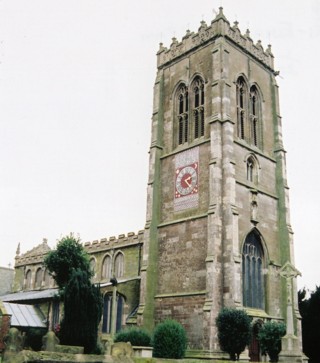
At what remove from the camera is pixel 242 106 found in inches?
1444

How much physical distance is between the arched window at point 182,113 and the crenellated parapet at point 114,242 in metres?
8.80

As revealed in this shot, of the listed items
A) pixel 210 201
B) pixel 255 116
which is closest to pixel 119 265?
pixel 210 201

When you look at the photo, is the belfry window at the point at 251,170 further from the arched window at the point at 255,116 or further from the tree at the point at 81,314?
the tree at the point at 81,314

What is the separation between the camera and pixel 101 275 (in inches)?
1692

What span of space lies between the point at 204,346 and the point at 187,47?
23.6 m

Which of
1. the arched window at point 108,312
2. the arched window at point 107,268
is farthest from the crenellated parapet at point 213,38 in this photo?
the arched window at point 108,312

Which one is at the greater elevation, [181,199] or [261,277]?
[181,199]

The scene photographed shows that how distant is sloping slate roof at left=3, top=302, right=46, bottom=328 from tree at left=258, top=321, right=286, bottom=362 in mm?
17807

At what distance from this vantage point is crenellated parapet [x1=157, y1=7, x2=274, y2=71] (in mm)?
36438

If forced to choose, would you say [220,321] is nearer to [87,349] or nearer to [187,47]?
[87,349]

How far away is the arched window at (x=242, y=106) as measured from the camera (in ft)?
117

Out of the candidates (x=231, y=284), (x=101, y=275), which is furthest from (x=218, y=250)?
(x=101, y=275)

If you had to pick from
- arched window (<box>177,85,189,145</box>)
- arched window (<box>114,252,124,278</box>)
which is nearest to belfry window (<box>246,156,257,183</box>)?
arched window (<box>177,85,189,145</box>)

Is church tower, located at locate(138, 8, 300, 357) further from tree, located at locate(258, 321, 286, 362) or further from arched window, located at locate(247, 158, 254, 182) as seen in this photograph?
tree, located at locate(258, 321, 286, 362)
